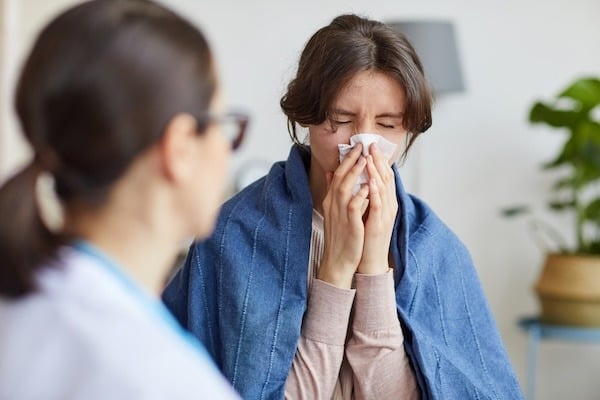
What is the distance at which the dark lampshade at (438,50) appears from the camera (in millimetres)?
3287

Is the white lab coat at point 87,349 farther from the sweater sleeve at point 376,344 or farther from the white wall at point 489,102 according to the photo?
the white wall at point 489,102

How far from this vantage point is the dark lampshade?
3287 millimetres

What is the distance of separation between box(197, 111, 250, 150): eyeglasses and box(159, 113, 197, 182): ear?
1 centimetres

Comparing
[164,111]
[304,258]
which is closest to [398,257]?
[304,258]

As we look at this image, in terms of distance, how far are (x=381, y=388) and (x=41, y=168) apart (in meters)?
0.79

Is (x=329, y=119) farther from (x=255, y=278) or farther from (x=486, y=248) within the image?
(x=486, y=248)

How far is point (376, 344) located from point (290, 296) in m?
0.15

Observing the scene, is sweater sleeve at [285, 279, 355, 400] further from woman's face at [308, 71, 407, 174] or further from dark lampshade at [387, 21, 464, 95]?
dark lampshade at [387, 21, 464, 95]

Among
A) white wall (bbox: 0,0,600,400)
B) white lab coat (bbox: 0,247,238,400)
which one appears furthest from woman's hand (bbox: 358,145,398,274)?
white wall (bbox: 0,0,600,400)

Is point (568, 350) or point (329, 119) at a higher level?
point (329, 119)

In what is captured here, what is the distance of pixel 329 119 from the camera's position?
5.09 feet

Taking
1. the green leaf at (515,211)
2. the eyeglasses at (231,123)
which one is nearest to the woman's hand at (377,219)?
the eyeglasses at (231,123)

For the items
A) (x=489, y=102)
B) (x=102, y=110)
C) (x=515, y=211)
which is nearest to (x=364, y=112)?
(x=102, y=110)

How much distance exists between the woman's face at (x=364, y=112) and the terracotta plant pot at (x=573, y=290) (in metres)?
1.76
